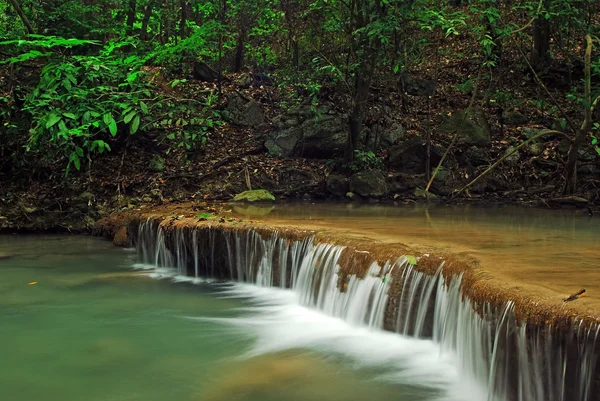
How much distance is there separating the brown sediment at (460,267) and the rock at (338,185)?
3828mm

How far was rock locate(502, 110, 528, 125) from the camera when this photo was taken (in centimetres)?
1449

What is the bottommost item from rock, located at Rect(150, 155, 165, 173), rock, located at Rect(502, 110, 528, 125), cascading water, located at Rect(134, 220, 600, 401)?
cascading water, located at Rect(134, 220, 600, 401)

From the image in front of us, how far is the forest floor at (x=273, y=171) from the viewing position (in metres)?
11.9

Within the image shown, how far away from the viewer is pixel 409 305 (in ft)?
18.2

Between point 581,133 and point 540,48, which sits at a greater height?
point 540,48

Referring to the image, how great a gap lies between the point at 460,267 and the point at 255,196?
7404 mm

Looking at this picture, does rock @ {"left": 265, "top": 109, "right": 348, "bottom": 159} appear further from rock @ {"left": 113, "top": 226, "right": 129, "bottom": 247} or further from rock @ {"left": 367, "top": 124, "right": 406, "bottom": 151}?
rock @ {"left": 113, "top": 226, "right": 129, "bottom": 247}

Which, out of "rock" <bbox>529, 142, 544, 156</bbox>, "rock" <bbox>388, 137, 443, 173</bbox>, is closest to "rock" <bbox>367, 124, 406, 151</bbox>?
"rock" <bbox>388, 137, 443, 173</bbox>

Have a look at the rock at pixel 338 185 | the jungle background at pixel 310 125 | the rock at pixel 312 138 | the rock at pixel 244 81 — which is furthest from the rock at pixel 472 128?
the rock at pixel 244 81

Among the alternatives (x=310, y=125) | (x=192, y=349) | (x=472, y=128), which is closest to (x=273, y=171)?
(x=310, y=125)

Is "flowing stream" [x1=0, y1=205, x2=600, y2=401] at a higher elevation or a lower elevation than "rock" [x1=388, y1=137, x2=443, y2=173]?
lower

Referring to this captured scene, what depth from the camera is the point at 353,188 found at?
12328 mm

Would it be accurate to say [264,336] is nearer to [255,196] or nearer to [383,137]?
[255,196]

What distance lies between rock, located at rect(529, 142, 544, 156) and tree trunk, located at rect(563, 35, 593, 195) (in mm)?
1864
